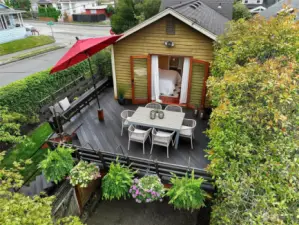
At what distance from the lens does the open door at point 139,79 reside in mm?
8266

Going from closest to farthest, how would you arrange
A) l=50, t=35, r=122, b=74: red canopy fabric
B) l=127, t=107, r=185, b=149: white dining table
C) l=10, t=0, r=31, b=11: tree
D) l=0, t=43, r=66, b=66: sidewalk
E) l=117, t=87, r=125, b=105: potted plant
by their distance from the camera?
l=50, t=35, r=122, b=74: red canopy fabric < l=127, t=107, r=185, b=149: white dining table < l=117, t=87, r=125, b=105: potted plant < l=0, t=43, r=66, b=66: sidewalk < l=10, t=0, r=31, b=11: tree

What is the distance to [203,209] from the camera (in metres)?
6.32

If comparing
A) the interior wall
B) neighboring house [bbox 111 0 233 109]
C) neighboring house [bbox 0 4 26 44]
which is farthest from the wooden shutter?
neighboring house [bbox 0 4 26 44]

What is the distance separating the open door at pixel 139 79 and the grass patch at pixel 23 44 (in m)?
19.0

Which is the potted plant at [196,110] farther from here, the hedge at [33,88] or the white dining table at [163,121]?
the hedge at [33,88]

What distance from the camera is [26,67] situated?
55.7 feet

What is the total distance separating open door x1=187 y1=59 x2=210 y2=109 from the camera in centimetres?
767

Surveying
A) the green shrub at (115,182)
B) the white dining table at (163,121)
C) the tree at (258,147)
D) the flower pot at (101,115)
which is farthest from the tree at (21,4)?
the tree at (258,147)

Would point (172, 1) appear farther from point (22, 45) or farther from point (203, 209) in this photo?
point (22, 45)

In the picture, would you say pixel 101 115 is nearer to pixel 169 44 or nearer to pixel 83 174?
pixel 83 174

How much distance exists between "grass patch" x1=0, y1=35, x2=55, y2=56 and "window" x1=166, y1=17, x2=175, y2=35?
20519 mm

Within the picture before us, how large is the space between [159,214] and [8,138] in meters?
4.92

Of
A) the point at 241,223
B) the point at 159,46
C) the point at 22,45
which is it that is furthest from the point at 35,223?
the point at 22,45

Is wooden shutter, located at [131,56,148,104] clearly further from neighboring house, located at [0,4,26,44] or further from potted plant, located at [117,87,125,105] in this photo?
neighboring house, located at [0,4,26,44]
